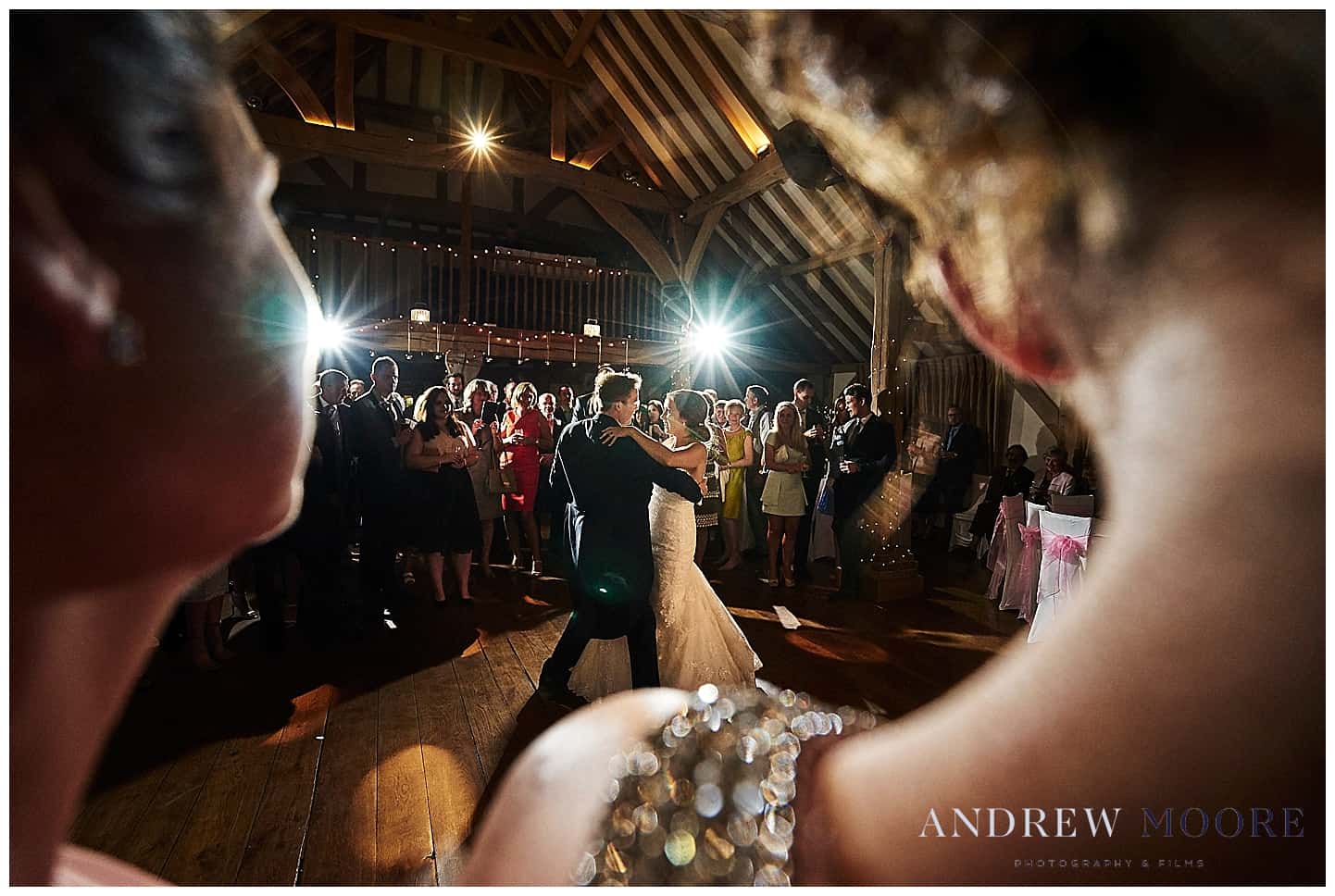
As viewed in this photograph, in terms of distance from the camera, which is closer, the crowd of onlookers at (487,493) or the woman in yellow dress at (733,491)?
the crowd of onlookers at (487,493)

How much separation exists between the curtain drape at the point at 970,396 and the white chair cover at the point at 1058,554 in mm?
4163

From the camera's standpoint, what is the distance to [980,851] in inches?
12.9

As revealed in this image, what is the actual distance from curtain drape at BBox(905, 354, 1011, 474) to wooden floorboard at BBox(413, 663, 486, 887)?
609 centimetres

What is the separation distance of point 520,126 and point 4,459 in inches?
337

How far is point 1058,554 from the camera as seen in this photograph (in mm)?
2914

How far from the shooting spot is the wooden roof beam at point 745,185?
19.3ft

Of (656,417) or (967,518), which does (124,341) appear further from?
(967,518)

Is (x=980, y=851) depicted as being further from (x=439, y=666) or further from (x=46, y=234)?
(x=439, y=666)

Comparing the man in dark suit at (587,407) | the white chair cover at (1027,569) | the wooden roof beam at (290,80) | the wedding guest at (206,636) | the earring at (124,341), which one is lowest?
the wedding guest at (206,636)

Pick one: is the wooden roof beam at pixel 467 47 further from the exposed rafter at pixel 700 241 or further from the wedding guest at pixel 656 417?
the exposed rafter at pixel 700 241

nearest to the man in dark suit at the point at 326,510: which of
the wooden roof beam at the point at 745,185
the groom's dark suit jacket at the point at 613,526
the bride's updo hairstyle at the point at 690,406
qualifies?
the groom's dark suit jacket at the point at 613,526

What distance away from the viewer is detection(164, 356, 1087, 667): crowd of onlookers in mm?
2709

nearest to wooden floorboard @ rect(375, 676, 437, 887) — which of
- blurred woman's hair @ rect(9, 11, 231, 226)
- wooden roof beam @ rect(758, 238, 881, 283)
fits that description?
blurred woman's hair @ rect(9, 11, 231, 226)

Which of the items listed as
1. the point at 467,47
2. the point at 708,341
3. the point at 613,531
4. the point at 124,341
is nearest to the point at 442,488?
the point at 613,531
